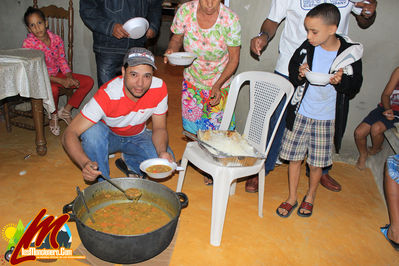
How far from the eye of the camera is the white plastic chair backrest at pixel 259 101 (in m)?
2.40

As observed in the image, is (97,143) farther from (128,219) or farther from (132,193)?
(128,219)

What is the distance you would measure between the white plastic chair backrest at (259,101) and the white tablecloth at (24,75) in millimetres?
1607

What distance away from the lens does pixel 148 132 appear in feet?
8.64

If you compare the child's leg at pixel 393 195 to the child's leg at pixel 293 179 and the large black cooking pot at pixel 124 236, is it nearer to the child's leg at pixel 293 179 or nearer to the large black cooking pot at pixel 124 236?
the child's leg at pixel 293 179

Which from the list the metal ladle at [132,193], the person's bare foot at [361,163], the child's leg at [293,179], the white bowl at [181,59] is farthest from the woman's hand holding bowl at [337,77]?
the person's bare foot at [361,163]

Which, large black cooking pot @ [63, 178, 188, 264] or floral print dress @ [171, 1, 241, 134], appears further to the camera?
floral print dress @ [171, 1, 241, 134]

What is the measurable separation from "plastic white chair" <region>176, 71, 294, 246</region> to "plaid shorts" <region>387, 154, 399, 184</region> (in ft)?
2.89

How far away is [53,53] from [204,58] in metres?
1.82

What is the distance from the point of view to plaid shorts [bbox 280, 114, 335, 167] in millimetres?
2379

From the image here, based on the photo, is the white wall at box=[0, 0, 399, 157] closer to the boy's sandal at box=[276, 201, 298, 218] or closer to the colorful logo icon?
the boy's sandal at box=[276, 201, 298, 218]

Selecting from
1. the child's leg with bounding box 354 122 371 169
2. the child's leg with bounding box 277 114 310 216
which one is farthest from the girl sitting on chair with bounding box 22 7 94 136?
the child's leg with bounding box 354 122 371 169

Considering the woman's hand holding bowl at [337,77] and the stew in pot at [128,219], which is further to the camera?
the woman's hand holding bowl at [337,77]

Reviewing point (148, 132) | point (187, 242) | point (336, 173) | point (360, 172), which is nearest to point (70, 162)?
point (148, 132)

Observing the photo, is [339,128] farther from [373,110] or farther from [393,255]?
[373,110]
